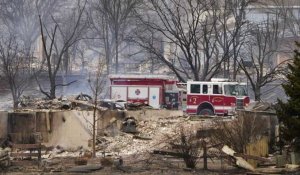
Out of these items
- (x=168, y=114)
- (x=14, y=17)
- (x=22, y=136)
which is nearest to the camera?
(x=22, y=136)

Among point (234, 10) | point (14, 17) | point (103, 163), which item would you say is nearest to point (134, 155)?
point (103, 163)

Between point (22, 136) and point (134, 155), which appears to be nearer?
point (134, 155)

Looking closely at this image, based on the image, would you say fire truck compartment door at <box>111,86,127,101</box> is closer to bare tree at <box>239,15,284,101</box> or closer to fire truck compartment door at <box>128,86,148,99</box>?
fire truck compartment door at <box>128,86,148,99</box>

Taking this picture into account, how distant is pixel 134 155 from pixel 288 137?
743 cm

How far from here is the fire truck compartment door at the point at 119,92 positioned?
1660 inches

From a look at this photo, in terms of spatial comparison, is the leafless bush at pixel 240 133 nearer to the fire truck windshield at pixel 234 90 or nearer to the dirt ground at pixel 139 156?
the dirt ground at pixel 139 156

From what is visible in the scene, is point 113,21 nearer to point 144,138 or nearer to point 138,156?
point 144,138

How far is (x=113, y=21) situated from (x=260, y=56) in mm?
16218

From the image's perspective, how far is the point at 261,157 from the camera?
21.2m

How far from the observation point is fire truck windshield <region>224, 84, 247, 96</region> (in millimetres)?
39219

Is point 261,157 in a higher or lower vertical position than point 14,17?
lower

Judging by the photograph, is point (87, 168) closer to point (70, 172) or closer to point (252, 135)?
point (70, 172)

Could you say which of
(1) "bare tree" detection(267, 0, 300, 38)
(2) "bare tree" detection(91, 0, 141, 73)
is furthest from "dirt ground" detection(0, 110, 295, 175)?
(1) "bare tree" detection(267, 0, 300, 38)

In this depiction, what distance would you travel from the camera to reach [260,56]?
163ft
